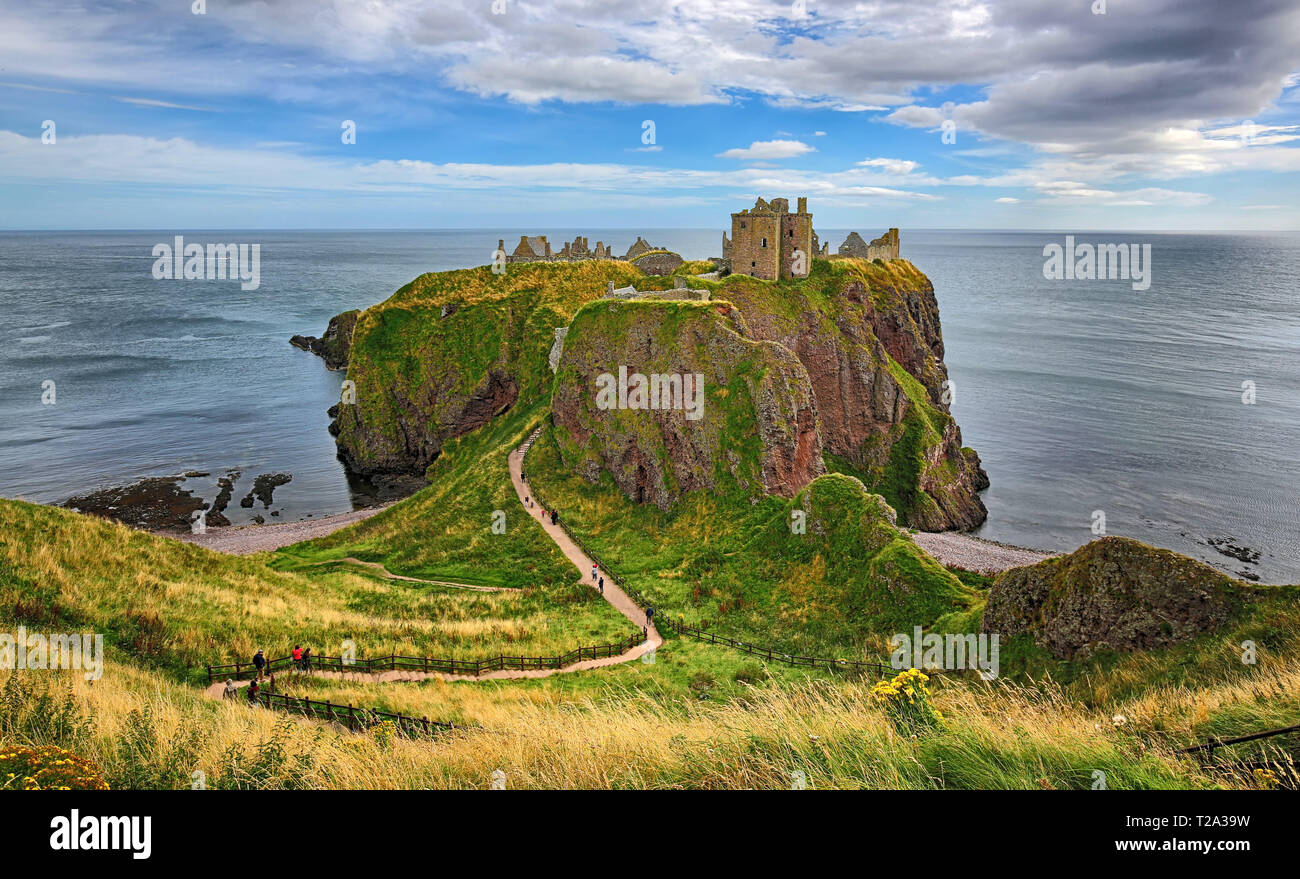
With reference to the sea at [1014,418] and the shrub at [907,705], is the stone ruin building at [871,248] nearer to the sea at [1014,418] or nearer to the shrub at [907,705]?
the sea at [1014,418]

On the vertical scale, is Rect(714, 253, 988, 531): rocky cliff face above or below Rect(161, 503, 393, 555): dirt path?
above

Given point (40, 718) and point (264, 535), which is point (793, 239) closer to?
point (264, 535)

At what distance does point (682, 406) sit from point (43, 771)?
4224 centimetres

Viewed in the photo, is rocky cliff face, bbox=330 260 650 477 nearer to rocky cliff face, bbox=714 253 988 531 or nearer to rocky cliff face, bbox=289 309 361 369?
rocky cliff face, bbox=714 253 988 531

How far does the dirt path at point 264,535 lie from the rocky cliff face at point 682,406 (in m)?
22.3

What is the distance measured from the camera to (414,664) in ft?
80.8

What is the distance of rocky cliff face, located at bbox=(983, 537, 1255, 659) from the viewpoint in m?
19.4

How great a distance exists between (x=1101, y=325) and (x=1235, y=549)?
118m

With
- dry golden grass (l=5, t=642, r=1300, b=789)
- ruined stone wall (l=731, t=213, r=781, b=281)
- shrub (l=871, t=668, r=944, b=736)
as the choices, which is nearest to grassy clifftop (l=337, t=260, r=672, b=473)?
ruined stone wall (l=731, t=213, r=781, b=281)

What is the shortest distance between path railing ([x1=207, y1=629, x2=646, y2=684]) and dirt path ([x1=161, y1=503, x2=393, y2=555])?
3345 centimetres

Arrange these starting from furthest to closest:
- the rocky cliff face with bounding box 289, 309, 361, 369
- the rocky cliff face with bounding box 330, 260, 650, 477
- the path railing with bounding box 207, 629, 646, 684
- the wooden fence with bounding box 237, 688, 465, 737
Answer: the rocky cliff face with bounding box 289, 309, 361, 369, the rocky cliff face with bounding box 330, 260, 650, 477, the path railing with bounding box 207, 629, 646, 684, the wooden fence with bounding box 237, 688, 465, 737

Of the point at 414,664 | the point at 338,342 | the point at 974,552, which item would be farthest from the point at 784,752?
the point at 338,342
